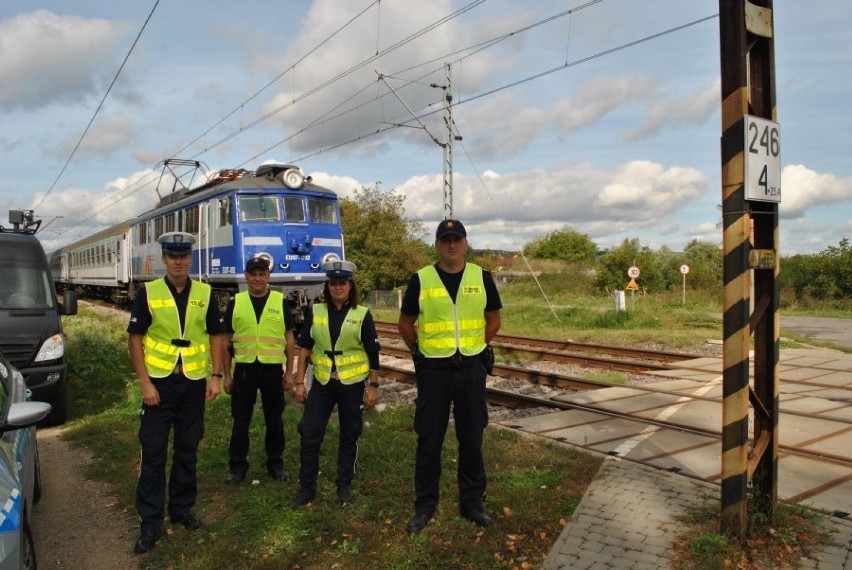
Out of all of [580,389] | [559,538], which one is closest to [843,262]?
[580,389]

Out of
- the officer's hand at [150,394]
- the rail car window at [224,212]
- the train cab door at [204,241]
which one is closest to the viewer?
the officer's hand at [150,394]

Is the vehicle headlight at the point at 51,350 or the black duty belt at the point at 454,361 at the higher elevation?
the black duty belt at the point at 454,361

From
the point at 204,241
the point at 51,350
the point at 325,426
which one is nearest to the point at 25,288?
the point at 51,350

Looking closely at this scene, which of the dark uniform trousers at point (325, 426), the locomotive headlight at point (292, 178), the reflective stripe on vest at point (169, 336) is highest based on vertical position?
the locomotive headlight at point (292, 178)

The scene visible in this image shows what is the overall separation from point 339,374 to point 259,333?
0.91m

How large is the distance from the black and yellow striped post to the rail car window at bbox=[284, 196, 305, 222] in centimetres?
1206

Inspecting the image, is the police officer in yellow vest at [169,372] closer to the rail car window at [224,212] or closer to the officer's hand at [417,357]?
the officer's hand at [417,357]

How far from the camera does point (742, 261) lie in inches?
162

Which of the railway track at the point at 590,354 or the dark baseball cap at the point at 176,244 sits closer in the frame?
the dark baseball cap at the point at 176,244

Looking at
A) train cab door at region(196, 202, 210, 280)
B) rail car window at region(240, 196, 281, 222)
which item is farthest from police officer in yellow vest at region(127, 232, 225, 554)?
train cab door at region(196, 202, 210, 280)

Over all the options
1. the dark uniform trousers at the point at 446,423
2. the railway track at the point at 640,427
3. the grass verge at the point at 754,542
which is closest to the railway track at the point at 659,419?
the railway track at the point at 640,427

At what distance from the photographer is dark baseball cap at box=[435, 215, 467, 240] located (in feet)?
14.9

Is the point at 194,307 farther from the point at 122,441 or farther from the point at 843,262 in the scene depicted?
the point at 843,262

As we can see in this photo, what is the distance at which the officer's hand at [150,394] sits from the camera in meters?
4.46
